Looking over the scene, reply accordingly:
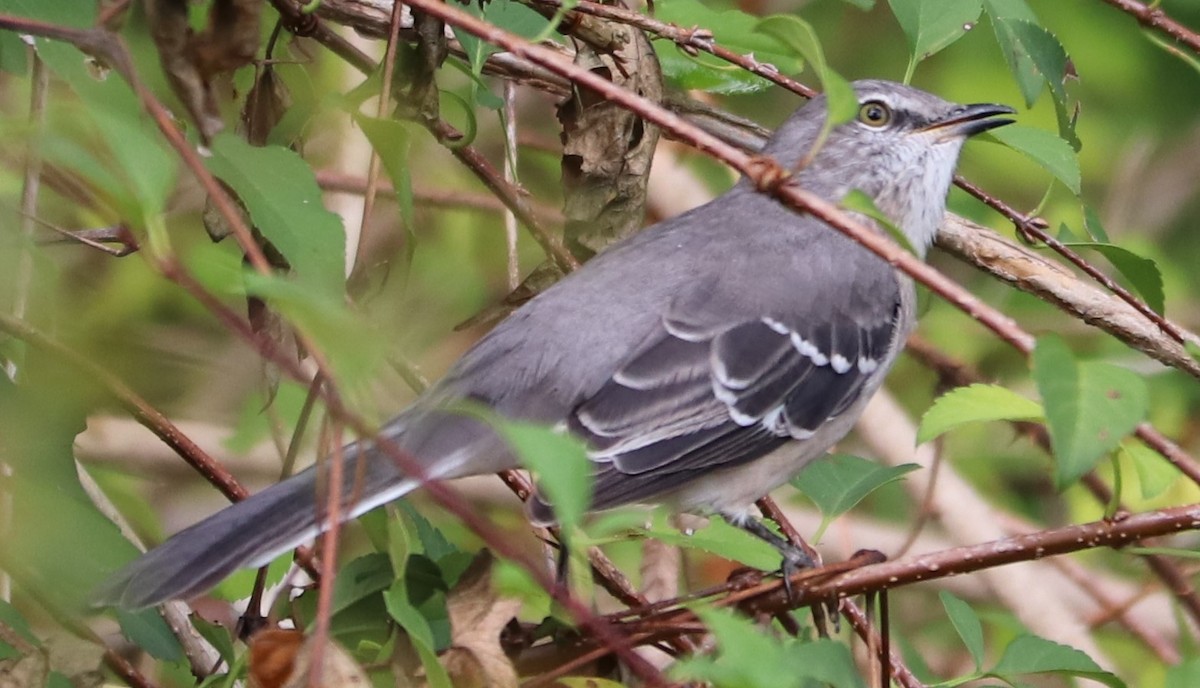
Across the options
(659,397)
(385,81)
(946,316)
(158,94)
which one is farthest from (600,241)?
(946,316)

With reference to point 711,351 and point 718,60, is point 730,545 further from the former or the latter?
point 718,60

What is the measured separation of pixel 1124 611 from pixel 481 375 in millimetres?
3086

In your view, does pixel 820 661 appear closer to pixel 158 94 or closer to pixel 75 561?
pixel 75 561

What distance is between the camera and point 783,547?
116 inches

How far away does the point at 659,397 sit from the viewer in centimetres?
332

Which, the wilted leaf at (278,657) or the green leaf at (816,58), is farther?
the wilted leaf at (278,657)

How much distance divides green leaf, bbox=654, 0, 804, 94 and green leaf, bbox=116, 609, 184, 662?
4.85ft

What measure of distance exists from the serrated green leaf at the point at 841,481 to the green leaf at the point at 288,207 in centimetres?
122

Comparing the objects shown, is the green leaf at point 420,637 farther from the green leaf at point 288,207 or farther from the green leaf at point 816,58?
the green leaf at point 816,58

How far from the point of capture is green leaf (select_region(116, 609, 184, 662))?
8.44 ft

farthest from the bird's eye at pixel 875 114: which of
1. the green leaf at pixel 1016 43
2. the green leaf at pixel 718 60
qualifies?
the green leaf at pixel 1016 43

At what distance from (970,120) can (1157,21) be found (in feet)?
3.13

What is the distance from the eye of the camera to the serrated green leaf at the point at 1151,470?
2.07 m

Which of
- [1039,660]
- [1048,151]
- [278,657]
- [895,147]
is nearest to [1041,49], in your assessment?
[1048,151]
